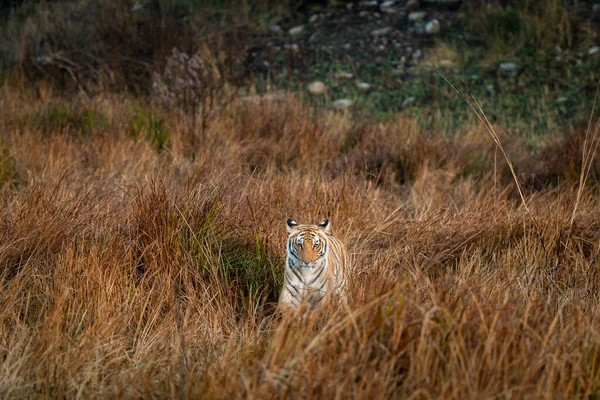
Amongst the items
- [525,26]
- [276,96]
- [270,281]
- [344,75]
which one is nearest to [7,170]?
[270,281]

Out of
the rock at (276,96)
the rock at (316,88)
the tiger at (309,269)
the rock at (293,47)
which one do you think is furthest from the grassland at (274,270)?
the rock at (293,47)

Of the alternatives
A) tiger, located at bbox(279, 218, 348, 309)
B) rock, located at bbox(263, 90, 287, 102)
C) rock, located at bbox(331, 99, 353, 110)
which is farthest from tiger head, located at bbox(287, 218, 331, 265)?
rock, located at bbox(331, 99, 353, 110)

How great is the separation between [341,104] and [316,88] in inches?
26.5

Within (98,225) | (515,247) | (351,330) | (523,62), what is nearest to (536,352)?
(351,330)

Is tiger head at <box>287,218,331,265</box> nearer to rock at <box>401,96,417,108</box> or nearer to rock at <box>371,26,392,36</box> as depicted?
rock at <box>401,96,417,108</box>

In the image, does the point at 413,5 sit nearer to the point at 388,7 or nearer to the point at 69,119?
the point at 388,7

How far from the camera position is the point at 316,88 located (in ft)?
29.1

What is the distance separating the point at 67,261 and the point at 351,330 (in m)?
1.40

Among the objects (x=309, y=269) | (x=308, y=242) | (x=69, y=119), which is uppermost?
(x=308, y=242)

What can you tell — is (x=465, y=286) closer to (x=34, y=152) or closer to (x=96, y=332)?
(x=96, y=332)

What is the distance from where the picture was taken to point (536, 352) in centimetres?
215

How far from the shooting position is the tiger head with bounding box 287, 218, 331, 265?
2.79 metres

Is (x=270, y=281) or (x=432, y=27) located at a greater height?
(x=270, y=281)

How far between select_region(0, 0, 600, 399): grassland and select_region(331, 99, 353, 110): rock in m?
1.85
